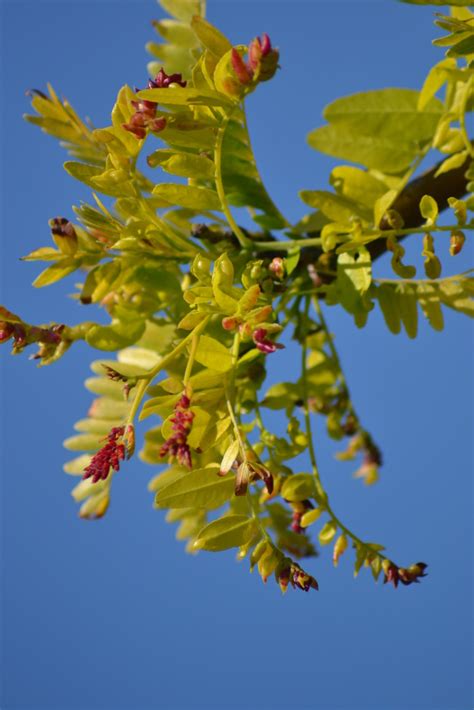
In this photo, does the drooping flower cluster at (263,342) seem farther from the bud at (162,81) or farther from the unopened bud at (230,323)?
the bud at (162,81)

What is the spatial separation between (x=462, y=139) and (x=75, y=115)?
2.13ft

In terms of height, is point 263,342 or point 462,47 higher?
point 462,47

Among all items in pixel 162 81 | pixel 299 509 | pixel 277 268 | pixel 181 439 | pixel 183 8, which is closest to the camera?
pixel 181 439

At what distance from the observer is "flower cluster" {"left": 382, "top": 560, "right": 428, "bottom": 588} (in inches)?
44.8

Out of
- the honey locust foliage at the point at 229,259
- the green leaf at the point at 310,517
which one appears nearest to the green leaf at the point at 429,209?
the honey locust foliage at the point at 229,259

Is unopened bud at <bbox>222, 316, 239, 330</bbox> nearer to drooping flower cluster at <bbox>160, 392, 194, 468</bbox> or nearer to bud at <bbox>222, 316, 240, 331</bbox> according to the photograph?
bud at <bbox>222, 316, 240, 331</bbox>

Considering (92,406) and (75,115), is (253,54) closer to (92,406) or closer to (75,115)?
(75,115)

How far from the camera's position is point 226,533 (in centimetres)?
105

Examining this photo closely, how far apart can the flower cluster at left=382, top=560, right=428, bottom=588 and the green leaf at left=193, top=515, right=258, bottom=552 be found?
21cm

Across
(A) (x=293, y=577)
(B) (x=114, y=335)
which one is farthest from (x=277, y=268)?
(A) (x=293, y=577)

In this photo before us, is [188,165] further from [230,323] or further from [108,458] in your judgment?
[108,458]

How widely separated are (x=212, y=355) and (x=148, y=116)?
0.30 metres

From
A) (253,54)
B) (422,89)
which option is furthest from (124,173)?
(422,89)

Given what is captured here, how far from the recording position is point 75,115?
137cm
